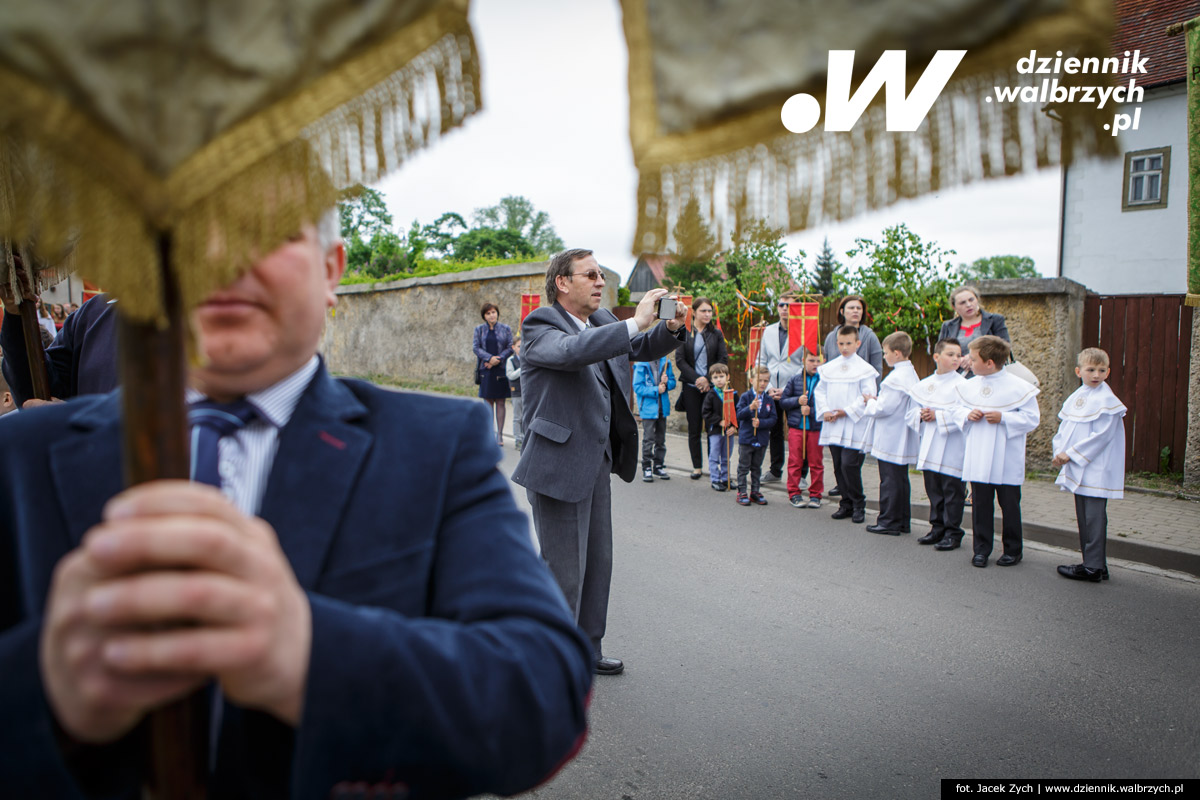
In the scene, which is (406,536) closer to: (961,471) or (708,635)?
(708,635)

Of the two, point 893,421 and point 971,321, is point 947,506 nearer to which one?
point 893,421

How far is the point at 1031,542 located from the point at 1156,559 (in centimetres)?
86

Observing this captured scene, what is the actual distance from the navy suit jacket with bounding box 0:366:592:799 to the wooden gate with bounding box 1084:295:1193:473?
10230 millimetres

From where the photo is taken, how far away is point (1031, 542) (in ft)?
21.1

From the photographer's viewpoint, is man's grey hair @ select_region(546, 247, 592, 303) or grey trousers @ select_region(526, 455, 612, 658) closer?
grey trousers @ select_region(526, 455, 612, 658)

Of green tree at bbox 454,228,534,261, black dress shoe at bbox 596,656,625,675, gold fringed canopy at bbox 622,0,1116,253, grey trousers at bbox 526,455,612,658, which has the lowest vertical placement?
black dress shoe at bbox 596,656,625,675

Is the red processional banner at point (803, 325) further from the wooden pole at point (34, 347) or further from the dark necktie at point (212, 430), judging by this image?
the dark necktie at point (212, 430)

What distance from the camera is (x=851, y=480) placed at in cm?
718

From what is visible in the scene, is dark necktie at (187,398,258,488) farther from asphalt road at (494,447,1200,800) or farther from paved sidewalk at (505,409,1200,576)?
paved sidewalk at (505,409,1200,576)

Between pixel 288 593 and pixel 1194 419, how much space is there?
10.2 metres

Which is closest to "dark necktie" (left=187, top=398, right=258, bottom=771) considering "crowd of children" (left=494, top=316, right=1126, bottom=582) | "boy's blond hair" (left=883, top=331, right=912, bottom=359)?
"crowd of children" (left=494, top=316, right=1126, bottom=582)

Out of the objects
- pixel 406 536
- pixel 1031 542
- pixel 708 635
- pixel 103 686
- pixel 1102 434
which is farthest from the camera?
pixel 1031 542

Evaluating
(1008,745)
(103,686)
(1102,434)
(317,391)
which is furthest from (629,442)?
(1102,434)

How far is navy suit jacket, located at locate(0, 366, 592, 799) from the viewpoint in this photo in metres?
0.83
